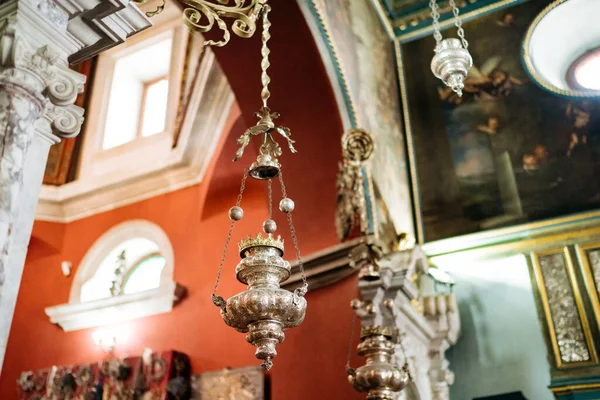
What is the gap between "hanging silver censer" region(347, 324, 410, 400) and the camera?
13.3 ft

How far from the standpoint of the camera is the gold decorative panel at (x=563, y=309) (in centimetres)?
592

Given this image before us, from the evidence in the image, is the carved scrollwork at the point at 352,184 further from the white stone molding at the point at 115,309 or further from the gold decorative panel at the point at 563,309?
the white stone molding at the point at 115,309

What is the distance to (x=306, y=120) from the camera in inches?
244

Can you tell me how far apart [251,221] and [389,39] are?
3.02 meters

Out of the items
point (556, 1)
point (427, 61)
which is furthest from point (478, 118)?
point (556, 1)

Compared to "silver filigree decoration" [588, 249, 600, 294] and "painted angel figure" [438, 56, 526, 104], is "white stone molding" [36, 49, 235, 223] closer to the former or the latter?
"painted angel figure" [438, 56, 526, 104]

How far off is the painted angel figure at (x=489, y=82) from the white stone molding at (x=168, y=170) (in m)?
2.90

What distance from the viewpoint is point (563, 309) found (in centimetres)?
613

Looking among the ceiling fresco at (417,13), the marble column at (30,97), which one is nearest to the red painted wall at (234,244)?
the ceiling fresco at (417,13)

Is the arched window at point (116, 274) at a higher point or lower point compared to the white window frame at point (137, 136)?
lower

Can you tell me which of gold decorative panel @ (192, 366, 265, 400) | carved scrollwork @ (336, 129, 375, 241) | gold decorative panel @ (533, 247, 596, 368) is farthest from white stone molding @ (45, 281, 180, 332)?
gold decorative panel @ (533, 247, 596, 368)

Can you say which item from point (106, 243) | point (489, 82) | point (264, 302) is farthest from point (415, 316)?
point (106, 243)

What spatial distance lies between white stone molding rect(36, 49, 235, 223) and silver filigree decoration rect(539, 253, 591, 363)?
13.6 ft

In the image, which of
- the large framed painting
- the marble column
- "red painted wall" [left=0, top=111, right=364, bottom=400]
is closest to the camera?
the marble column
